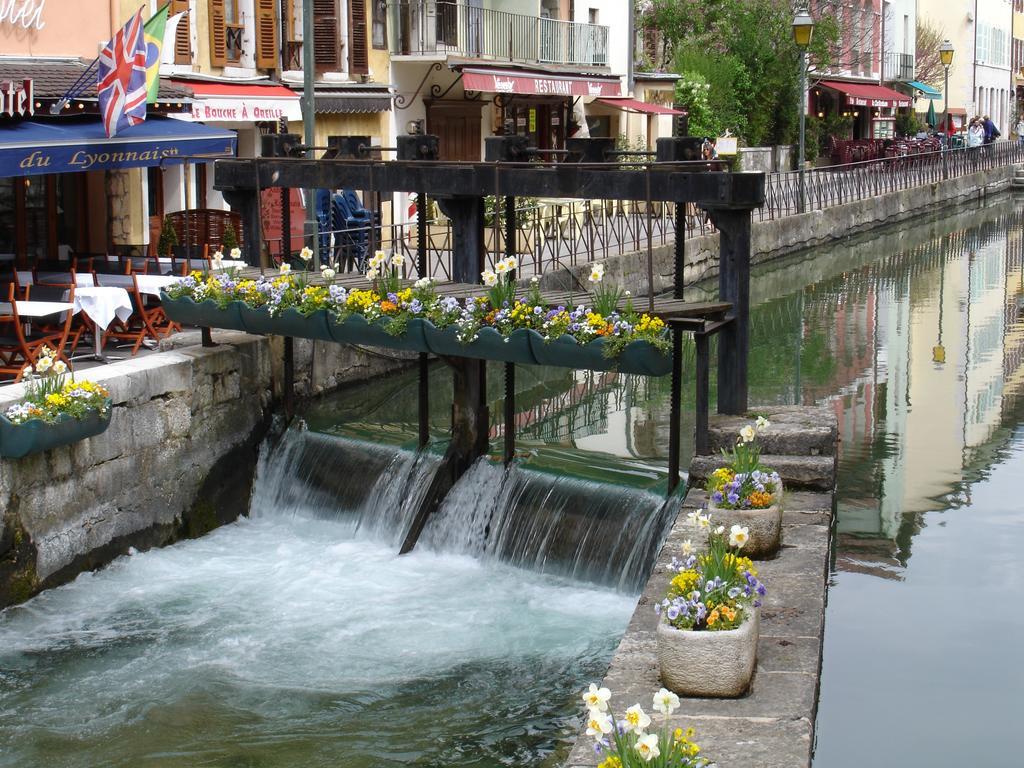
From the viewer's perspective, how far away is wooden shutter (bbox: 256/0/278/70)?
22.0 meters

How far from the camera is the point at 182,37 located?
66.8ft

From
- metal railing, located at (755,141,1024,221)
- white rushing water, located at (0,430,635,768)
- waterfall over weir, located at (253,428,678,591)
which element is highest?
metal railing, located at (755,141,1024,221)

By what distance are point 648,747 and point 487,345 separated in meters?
5.31

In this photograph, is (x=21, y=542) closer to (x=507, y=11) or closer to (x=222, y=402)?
(x=222, y=402)

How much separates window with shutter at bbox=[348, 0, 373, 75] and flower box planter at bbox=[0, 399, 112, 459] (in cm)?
1553

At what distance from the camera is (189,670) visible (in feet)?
29.5

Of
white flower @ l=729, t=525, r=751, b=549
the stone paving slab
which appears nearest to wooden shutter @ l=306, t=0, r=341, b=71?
the stone paving slab

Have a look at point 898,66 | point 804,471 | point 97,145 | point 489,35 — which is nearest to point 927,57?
point 898,66

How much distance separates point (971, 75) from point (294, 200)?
48533mm

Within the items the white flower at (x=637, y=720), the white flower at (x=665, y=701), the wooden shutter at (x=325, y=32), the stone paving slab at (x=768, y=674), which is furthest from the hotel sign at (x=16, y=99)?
the wooden shutter at (x=325, y=32)

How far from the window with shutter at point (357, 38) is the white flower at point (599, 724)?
20508 millimetres

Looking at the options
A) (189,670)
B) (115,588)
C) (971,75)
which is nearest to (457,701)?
(189,670)

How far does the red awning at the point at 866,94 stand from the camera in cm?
4525

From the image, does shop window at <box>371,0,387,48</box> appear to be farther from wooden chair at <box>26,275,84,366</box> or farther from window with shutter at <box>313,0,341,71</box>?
wooden chair at <box>26,275,84,366</box>
